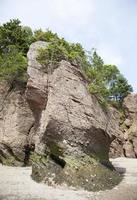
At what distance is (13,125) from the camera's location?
100 feet

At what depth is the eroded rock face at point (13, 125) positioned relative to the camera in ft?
98.2

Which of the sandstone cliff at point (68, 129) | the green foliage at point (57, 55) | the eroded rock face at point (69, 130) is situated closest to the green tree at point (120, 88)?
the sandstone cliff at point (68, 129)

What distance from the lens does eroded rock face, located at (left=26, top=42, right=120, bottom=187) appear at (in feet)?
72.9

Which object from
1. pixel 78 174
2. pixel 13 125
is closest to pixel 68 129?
pixel 78 174

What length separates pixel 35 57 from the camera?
2648cm

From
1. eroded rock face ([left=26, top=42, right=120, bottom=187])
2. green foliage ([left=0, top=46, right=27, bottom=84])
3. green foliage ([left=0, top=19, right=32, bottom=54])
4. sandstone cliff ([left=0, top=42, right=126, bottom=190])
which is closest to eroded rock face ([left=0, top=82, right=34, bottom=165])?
green foliage ([left=0, top=46, right=27, bottom=84])

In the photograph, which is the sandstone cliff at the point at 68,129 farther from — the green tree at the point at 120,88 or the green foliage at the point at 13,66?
the green tree at the point at 120,88

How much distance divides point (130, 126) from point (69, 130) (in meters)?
24.2

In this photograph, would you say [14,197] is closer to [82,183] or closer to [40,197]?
[40,197]

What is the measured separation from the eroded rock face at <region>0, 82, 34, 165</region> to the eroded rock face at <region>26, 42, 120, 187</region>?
6186mm

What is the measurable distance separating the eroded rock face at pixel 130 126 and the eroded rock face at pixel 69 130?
1723cm

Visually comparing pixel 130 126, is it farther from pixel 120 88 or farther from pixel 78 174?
pixel 78 174

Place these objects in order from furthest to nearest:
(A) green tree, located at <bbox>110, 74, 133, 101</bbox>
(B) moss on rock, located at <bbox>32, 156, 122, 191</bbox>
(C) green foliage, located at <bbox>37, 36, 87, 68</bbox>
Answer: (A) green tree, located at <bbox>110, 74, 133, 101</bbox> → (C) green foliage, located at <bbox>37, 36, 87, 68</bbox> → (B) moss on rock, located at <bbox>32, 156, 122, 191</bbox>

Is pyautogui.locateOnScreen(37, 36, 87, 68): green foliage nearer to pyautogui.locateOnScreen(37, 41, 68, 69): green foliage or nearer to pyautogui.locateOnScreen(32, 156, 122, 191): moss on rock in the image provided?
pyautogui.locateOnScreen(37, 41, 68, 69): green foliage
